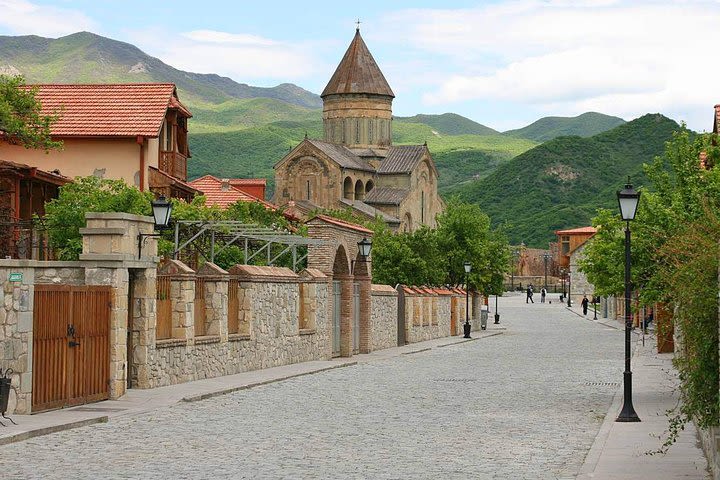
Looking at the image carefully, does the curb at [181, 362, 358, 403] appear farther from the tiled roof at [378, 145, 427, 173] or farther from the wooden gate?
→ the tiled roof at [378, 145, 427, 173]

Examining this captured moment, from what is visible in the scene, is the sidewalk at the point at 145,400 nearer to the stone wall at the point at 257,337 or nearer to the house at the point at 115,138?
the stone wall at the point at 257,337

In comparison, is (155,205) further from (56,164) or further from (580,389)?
(56,164)

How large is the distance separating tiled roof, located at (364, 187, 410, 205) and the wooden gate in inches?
3439

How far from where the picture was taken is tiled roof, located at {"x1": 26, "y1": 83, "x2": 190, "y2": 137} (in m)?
40.0

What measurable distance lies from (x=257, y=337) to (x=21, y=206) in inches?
445

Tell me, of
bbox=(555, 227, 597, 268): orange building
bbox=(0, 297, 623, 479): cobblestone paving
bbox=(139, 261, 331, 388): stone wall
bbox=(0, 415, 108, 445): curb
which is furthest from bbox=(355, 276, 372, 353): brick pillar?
bbox=(555, 227, 597, 268): orange building

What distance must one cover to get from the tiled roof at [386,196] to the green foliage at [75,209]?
74610 millimetres

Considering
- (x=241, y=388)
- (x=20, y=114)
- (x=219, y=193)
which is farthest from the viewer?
(x=219, y=193)

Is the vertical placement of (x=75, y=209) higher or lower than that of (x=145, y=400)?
higher

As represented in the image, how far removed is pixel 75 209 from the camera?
30.6 metres

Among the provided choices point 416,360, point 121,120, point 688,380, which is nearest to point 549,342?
point 416,360

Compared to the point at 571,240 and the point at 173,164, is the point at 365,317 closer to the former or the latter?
the point at 173,164

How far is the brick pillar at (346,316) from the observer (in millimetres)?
35406

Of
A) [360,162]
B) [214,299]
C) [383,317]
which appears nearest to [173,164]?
[383,317]
